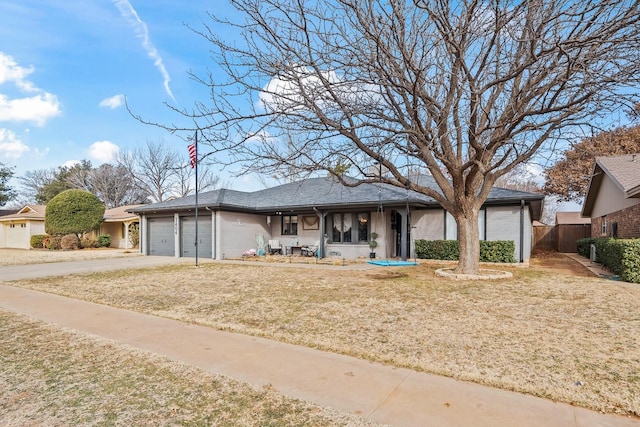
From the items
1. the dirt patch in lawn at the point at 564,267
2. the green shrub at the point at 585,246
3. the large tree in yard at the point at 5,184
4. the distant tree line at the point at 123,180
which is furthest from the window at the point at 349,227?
the large tree in yard at the point at 5,184

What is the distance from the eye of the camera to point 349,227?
16672 mm

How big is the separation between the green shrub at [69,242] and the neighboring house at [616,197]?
29.6 m

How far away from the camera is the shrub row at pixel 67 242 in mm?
24339

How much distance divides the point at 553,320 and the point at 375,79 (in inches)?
222

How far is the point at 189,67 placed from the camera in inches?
274

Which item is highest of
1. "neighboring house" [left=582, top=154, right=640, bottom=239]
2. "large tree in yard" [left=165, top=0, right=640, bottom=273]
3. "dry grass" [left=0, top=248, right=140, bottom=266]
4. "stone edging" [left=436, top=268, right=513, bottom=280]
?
"large tree in yard" [left=165, top=0, right=640, bottom=273]

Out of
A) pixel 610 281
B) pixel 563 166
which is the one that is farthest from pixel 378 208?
pixel 563 166

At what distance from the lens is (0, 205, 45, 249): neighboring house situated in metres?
27.7

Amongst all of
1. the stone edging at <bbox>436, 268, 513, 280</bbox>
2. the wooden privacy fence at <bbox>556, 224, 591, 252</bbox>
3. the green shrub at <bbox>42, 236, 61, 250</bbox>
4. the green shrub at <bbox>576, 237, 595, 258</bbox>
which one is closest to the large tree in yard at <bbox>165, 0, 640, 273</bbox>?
the stone edging at <bbox>436, 268, 513, 280</bbox>

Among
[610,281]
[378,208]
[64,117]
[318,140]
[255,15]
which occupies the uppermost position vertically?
[64,117]

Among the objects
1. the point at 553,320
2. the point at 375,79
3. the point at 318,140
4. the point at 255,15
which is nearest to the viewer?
the point at 553,320

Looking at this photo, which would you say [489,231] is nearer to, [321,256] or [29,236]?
[321,256]

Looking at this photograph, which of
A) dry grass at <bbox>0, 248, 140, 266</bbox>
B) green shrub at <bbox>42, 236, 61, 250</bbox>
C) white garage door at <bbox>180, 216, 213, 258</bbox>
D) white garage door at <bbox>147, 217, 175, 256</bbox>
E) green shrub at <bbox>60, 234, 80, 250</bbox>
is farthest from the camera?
green shrub at <bbox>42, 236, 61, 250</bbox>

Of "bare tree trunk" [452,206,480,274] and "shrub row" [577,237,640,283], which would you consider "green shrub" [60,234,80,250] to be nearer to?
"bare tree trunk" [452,206,480,274]
